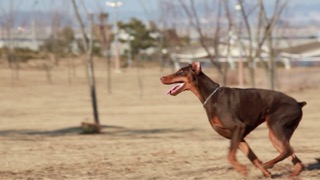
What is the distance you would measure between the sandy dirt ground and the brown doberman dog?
56cm

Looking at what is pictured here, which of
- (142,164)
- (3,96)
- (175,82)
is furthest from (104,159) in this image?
(3,96)

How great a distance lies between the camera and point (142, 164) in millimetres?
11570

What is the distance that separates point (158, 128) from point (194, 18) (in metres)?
14.4

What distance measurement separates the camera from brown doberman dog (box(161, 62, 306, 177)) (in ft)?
31.2

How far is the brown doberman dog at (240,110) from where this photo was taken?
9523mm

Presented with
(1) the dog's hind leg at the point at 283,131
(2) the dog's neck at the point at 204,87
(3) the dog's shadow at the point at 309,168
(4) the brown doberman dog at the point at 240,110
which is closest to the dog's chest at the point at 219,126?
(4) the brown doberman dog at the point at 240,110

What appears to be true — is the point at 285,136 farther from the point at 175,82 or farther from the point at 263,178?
the point at 175,82

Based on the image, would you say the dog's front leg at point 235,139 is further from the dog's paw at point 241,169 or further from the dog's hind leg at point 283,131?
the dog's hind leg at point 283,131

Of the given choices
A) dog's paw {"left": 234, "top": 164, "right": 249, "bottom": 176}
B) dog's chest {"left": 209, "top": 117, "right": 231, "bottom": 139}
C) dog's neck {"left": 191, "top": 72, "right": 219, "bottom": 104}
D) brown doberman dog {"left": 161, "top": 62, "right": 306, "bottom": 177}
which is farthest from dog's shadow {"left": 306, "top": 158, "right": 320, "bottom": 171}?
dog's neck {"left": 191, "top": 72, "right": 219, "bottom": 104}

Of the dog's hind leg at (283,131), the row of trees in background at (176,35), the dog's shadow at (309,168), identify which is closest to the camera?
the dog's hind leg at (283,131)

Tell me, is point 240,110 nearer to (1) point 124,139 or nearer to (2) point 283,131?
(2) point 283,131

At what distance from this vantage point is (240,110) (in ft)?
31.4

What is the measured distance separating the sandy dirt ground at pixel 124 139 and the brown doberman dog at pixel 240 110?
0.56 metres

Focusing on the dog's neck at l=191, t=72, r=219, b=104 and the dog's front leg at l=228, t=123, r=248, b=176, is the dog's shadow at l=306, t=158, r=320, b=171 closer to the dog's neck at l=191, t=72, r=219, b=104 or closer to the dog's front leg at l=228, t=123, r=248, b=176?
the dog's front leg at l=228, t=123, r=248, b=176
